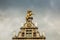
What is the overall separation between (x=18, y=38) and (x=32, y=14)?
7.74 meters

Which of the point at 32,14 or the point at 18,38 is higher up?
the point at 32,14

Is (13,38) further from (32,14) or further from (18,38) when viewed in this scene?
(32,14)

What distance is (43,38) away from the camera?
67812 mm

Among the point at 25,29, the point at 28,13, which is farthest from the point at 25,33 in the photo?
the point at 28,13

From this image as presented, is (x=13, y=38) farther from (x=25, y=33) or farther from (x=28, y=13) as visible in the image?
(x=28, y=13)

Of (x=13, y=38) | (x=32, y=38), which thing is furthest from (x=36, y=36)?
(x=13, y=38)

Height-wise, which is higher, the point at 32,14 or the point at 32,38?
the point at 32,14

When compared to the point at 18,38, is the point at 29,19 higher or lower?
higher

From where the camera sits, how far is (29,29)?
69.6 m

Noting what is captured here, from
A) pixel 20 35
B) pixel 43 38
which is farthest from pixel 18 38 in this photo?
pixel 43 38

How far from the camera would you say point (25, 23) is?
70812 millimetres

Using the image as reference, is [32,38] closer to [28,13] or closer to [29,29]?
[29,29]

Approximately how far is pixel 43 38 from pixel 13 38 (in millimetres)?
6959

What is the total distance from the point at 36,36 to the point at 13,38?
17.7 feet
